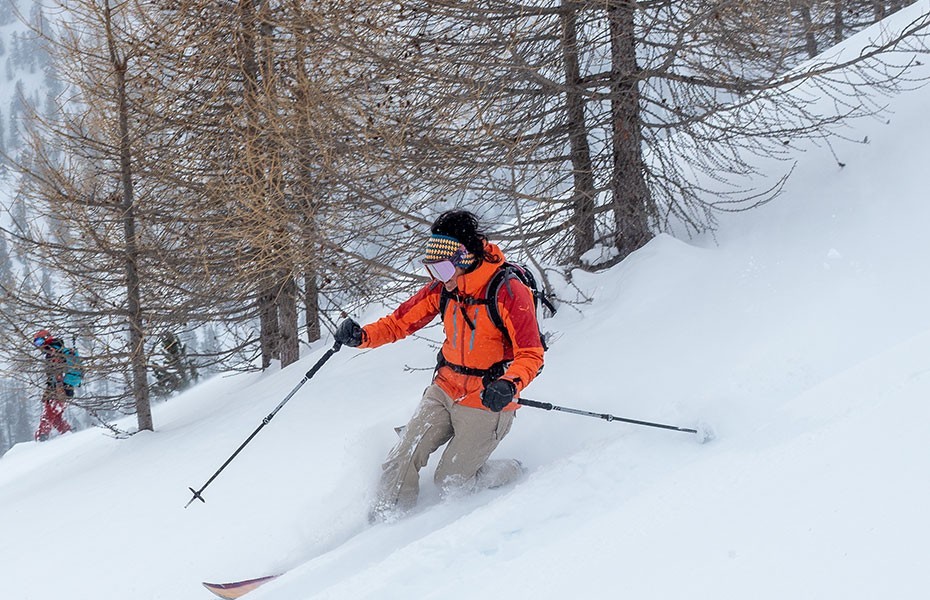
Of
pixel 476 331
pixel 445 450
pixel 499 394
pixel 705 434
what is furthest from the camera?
pixel 445 450

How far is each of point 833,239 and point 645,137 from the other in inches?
79.8

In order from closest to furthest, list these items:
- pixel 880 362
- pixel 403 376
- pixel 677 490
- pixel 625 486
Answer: pixel 677 490
pixel 625 486
pixel 880 362
pixel 403 376

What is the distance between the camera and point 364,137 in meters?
→ 5.79

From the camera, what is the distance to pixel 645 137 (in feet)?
22.0

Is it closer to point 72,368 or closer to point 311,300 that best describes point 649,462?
point 72,368

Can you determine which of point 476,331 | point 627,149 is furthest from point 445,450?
point 627,149

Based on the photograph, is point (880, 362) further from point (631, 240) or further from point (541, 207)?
point (541, 207)

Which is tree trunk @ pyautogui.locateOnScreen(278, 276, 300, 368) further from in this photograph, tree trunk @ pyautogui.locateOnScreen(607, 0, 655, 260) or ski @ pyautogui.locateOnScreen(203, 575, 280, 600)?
ski @ pyautogui.locateOnScreen(203, 575, 280, 600)

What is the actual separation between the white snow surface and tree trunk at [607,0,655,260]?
42 cm

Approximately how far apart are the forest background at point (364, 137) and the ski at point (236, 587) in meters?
2.98

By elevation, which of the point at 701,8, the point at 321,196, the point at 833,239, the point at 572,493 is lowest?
the point at 572,493

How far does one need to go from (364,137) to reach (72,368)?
489 centimetres

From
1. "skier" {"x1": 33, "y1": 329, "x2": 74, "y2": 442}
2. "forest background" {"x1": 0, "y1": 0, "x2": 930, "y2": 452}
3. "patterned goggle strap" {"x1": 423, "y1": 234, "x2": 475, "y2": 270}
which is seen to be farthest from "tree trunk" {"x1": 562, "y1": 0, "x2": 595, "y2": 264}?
"skier" {"x1": 33, "y1": 329, "x2": 74, "y2": 442}

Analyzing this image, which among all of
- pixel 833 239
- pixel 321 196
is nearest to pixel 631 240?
pixel 833 239
